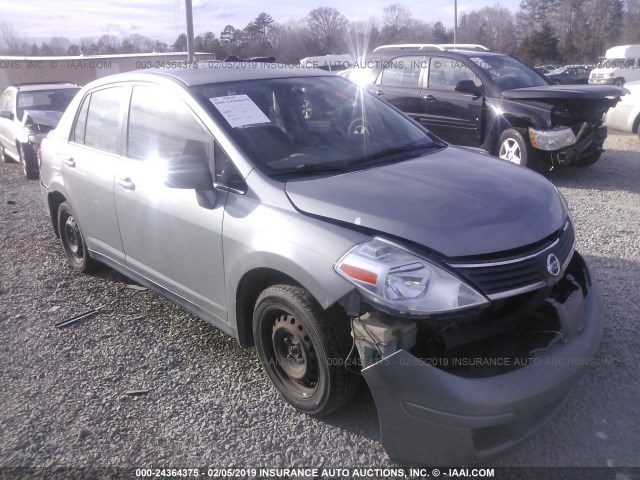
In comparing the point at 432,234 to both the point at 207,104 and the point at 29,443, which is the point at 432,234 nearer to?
the point at 207,104

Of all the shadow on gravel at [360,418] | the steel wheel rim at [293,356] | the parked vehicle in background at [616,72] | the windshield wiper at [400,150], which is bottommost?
the shadow on gravel at [360,418]

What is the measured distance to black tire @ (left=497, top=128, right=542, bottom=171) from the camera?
739cm

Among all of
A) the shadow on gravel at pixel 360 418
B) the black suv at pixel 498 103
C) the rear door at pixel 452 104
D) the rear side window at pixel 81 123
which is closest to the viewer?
the shadow on gravel at pixel 360 418

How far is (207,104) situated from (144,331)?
175 cm

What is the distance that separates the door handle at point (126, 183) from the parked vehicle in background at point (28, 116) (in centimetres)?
694

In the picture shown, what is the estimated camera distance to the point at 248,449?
2773 millimetres

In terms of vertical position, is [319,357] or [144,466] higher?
[319,357]

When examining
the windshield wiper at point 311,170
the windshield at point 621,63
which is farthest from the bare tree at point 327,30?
the windshield wiper at point 311,170

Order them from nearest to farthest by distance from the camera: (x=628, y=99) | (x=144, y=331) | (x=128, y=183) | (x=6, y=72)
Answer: (x=128, y=183) → (x=144, y=331) → (x=628, y=99) → (x=6, y=72)

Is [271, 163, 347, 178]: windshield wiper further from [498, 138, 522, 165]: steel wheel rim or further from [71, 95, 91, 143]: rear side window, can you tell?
[498, 138, 522, 165]: steel wheel rim

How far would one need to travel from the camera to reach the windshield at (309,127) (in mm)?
3174

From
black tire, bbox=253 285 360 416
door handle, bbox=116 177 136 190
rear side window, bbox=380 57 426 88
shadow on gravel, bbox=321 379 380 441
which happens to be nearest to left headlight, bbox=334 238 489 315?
black tire, bbox=253 285 360 416

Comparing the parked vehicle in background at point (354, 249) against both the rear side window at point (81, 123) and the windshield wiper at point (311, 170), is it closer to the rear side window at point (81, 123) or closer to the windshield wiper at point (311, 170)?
the windshield wiper at point (311, 170)

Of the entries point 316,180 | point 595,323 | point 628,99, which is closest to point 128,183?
point 316,180
